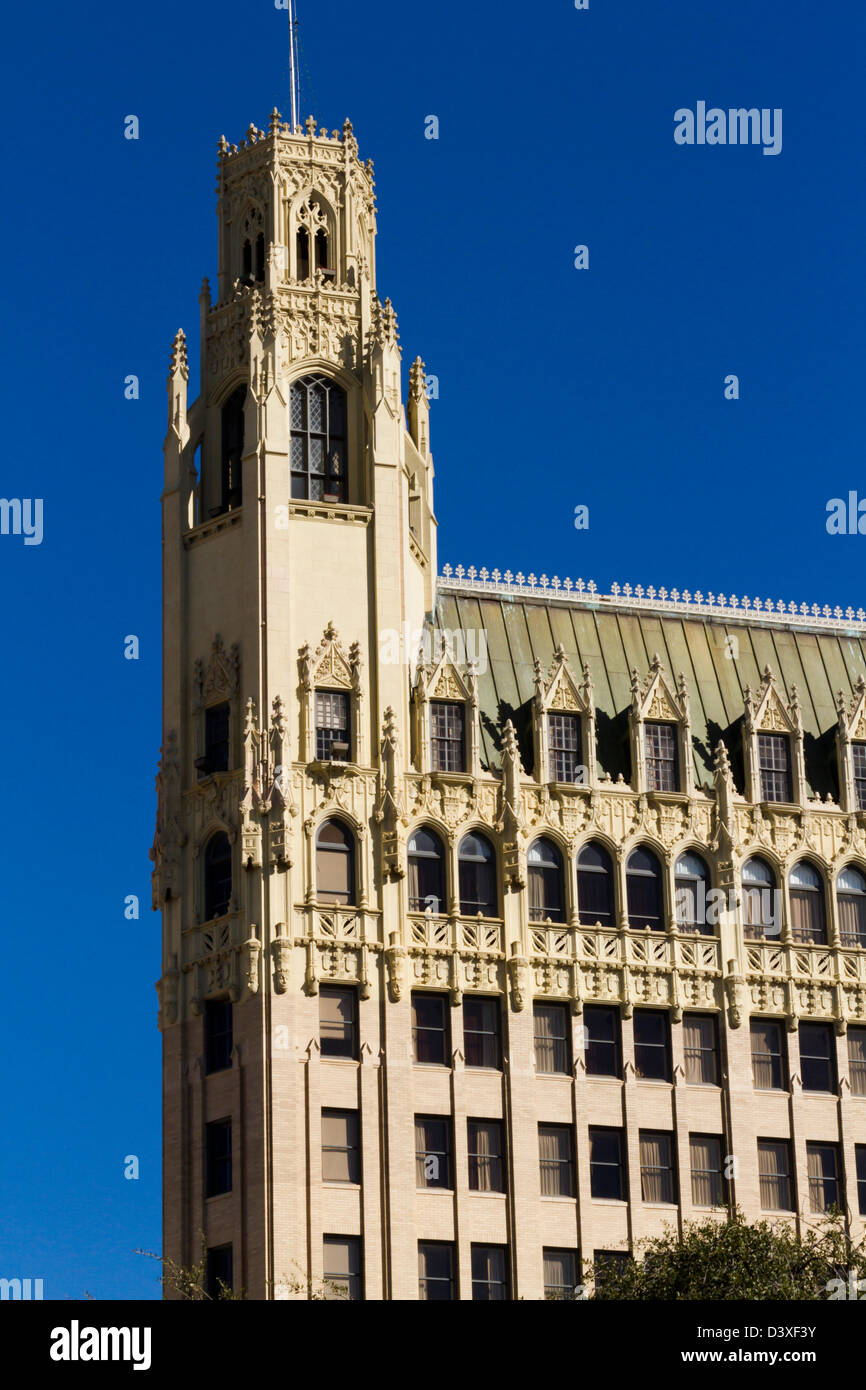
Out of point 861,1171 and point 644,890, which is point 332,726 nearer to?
point 644,890

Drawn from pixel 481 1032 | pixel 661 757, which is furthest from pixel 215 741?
pixel 661 757

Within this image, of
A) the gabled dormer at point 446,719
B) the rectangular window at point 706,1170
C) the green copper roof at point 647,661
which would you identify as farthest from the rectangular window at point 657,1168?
the gabled dormer at point 446,719

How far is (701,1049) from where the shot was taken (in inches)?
3937

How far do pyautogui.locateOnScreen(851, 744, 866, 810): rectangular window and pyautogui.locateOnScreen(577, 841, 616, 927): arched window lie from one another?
30.9 feet

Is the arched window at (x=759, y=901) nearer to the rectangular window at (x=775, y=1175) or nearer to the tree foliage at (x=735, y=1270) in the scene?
the rectangular window at (x=775, y=1175)

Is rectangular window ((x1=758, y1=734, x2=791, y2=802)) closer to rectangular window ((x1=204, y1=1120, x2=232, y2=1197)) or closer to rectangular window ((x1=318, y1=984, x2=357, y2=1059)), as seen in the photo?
rectangular window ((x1=318, y1=984, x2=357, y2=1059))

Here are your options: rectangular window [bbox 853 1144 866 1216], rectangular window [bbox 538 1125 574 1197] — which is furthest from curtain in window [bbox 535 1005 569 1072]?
rectangular window [bbox 853 1144 866 1216]

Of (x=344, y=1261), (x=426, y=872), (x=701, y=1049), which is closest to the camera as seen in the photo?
(x=344, y=1261)

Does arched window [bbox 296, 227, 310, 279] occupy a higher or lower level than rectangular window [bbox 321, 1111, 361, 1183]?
higher

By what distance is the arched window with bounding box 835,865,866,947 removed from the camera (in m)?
103

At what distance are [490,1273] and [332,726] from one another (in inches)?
676

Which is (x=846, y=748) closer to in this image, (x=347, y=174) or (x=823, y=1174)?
(x=823, y=1174)

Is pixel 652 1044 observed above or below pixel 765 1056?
above
